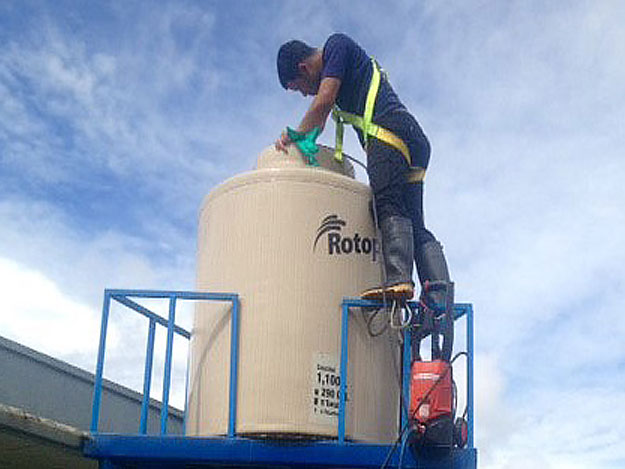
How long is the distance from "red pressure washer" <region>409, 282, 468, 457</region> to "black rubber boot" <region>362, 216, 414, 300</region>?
29 centimetres

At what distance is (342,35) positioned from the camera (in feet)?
25.7

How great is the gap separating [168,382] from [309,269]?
4.35 ft

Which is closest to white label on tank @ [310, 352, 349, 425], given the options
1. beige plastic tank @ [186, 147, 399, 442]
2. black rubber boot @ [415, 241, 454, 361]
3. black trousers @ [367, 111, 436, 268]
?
beige plastic tank @ [186, 147, 399, 442]

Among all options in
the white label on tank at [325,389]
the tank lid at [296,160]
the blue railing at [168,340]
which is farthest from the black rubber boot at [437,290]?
the blue railing at [168,340]

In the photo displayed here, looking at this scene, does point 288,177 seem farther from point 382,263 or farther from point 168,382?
point 168,382

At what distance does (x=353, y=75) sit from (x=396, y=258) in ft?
5.23

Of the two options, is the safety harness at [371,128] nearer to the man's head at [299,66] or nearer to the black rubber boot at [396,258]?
the man's head at [299,66]

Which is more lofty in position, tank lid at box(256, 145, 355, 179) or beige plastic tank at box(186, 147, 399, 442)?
tank lid at box(256, 145, 355, 179)

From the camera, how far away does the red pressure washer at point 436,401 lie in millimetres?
6715

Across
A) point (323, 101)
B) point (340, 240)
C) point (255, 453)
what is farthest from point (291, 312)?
point (323, 101)

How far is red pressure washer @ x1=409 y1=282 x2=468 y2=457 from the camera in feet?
22.0

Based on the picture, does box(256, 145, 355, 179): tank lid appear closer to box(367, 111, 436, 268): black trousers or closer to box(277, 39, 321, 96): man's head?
box(367, 111, 436, 268): black trousers

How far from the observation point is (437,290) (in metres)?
7.33

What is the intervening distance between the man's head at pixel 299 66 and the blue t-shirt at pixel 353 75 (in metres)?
0.17
